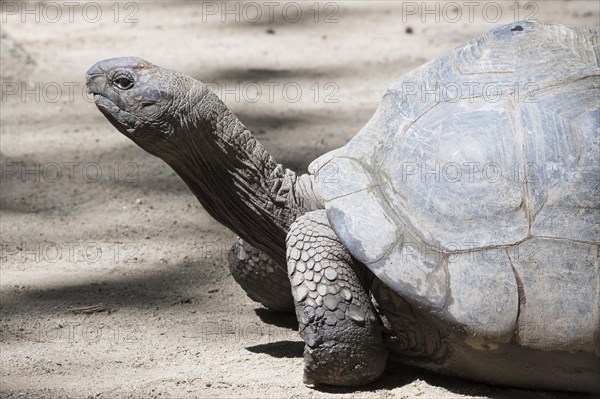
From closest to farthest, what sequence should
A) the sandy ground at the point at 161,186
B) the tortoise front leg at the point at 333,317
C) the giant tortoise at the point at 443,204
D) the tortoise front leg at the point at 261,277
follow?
the giant tortoise at the point at 443,204
the tortoise front leg at the point at 333,317
the sandy ground at the point at 161,186
the tortoise front leg at the point at 261,277

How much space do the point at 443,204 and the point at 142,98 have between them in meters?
1.31

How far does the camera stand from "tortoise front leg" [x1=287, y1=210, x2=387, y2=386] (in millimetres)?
3436

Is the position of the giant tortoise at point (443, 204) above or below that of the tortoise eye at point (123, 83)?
below

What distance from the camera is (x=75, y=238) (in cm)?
516

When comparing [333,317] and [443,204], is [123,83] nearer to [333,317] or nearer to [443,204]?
[333,317]

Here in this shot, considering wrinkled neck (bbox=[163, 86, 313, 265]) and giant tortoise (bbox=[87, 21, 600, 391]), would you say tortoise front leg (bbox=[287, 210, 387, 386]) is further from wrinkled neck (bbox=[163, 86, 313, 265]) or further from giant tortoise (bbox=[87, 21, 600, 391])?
wrinkled neck (bbox=[163, 86, 313, 265])

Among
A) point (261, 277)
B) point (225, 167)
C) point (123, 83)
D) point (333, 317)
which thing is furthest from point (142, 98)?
point (333, 317)

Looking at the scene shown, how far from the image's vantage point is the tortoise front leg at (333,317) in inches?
135

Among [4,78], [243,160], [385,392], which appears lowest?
[385,392]

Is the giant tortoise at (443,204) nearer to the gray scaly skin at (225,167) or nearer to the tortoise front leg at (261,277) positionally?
the gray scaly skin at (225,167)

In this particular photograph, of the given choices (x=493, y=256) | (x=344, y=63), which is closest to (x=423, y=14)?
A: (x=344, y=63)

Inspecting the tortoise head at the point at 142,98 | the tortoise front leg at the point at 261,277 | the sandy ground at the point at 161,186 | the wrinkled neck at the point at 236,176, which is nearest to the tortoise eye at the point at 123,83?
the tortoise head at the point at 142,98

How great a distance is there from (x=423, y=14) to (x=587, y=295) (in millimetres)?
6713

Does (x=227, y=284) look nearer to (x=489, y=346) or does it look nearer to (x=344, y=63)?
(x=489, y=346)
